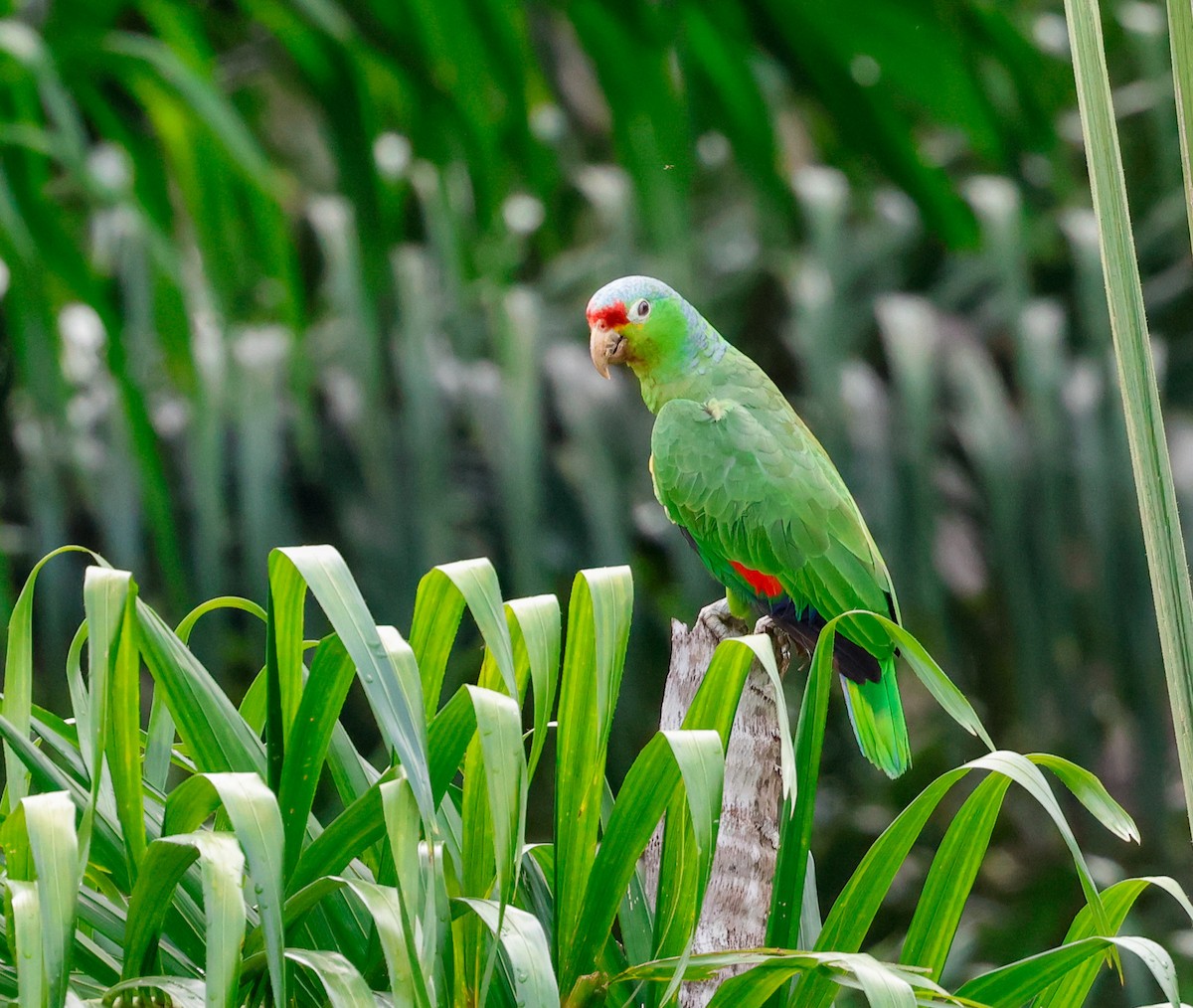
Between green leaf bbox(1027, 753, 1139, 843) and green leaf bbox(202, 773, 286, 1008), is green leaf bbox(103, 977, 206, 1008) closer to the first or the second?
green leaf bbox(202, 773, 286, 1008)

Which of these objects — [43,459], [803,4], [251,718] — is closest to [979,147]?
[803,4]

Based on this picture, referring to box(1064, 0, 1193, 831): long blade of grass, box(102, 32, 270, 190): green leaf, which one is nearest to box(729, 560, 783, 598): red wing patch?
box(1064, 0, 1193, 831): long blade of grass

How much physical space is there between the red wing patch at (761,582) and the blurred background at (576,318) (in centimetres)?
92

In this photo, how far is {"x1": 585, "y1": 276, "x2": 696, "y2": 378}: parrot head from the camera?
136 centimetres

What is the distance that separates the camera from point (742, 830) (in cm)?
99

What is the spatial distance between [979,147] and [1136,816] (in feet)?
4.20

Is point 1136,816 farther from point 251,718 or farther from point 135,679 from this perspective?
point 135,679

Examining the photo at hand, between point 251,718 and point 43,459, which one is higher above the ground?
point 43,459

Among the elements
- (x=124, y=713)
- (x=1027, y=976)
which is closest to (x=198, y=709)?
(x=124, y=713)

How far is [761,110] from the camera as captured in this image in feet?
7.73

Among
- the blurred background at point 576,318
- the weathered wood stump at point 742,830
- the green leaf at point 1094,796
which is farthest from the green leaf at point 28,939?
the blurred background at point 576,318

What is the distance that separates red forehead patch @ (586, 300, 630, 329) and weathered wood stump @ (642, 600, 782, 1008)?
432mm

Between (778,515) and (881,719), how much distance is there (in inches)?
8.1

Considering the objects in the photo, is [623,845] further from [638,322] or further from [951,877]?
[638,322]
